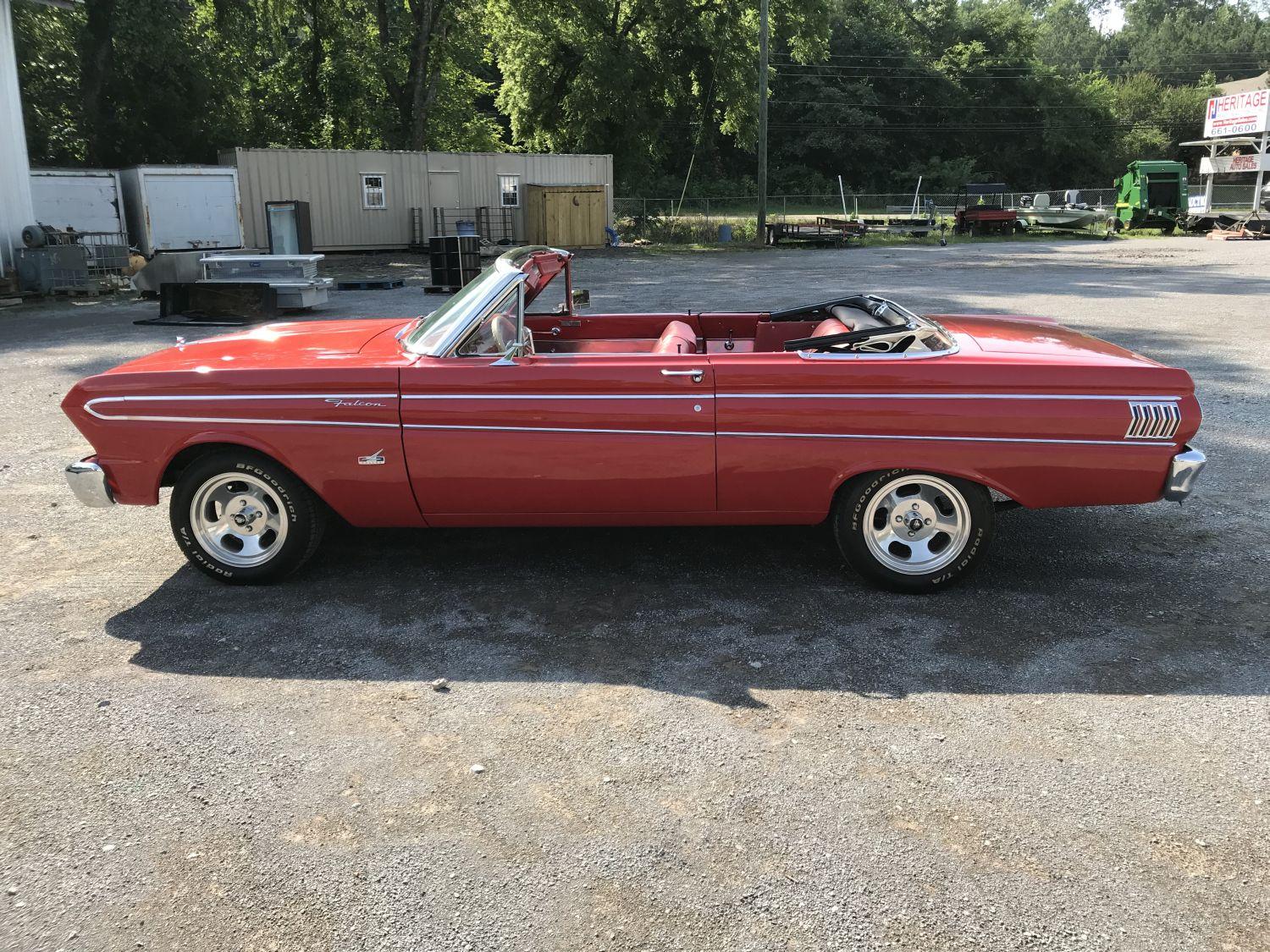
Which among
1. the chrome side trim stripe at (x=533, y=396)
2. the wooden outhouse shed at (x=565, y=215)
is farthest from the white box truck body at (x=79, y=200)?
the chrome side trim stripe at (x=533, y=396)

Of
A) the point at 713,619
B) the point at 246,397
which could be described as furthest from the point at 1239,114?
the point at 246,397

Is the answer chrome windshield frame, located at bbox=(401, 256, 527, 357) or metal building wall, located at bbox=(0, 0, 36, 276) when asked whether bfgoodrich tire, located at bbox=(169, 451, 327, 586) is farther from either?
metal building wall, located at bbox=(0, 0, 36, 276)

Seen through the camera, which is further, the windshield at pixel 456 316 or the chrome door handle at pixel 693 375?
the windshield at pixel 456 316

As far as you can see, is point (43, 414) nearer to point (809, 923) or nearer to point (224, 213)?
point (809, 923)

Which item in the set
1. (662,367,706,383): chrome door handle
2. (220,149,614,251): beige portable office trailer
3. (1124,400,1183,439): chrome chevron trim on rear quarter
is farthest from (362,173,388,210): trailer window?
(1124,400,1183,439): chrome chevron trim on rear quarter

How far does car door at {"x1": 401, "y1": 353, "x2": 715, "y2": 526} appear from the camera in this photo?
4602mm

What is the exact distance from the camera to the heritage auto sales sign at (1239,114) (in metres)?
41.8

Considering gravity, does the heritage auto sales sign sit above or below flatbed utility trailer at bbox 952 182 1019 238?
above

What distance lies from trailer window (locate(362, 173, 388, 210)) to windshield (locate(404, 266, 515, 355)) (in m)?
26.3

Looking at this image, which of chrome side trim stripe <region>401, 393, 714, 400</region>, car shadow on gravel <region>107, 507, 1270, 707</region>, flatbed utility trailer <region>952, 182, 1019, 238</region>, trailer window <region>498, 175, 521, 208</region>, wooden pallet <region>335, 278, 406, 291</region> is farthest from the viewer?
flatbed utility trailer <region>952, 182, 1019, 238</region>

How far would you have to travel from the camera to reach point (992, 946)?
2635mm

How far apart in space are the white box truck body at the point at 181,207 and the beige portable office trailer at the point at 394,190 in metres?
1.22

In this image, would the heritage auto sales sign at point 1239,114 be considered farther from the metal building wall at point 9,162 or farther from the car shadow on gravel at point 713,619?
the car shadow on gravel at point 713,619

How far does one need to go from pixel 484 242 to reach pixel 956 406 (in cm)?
A: 2627
